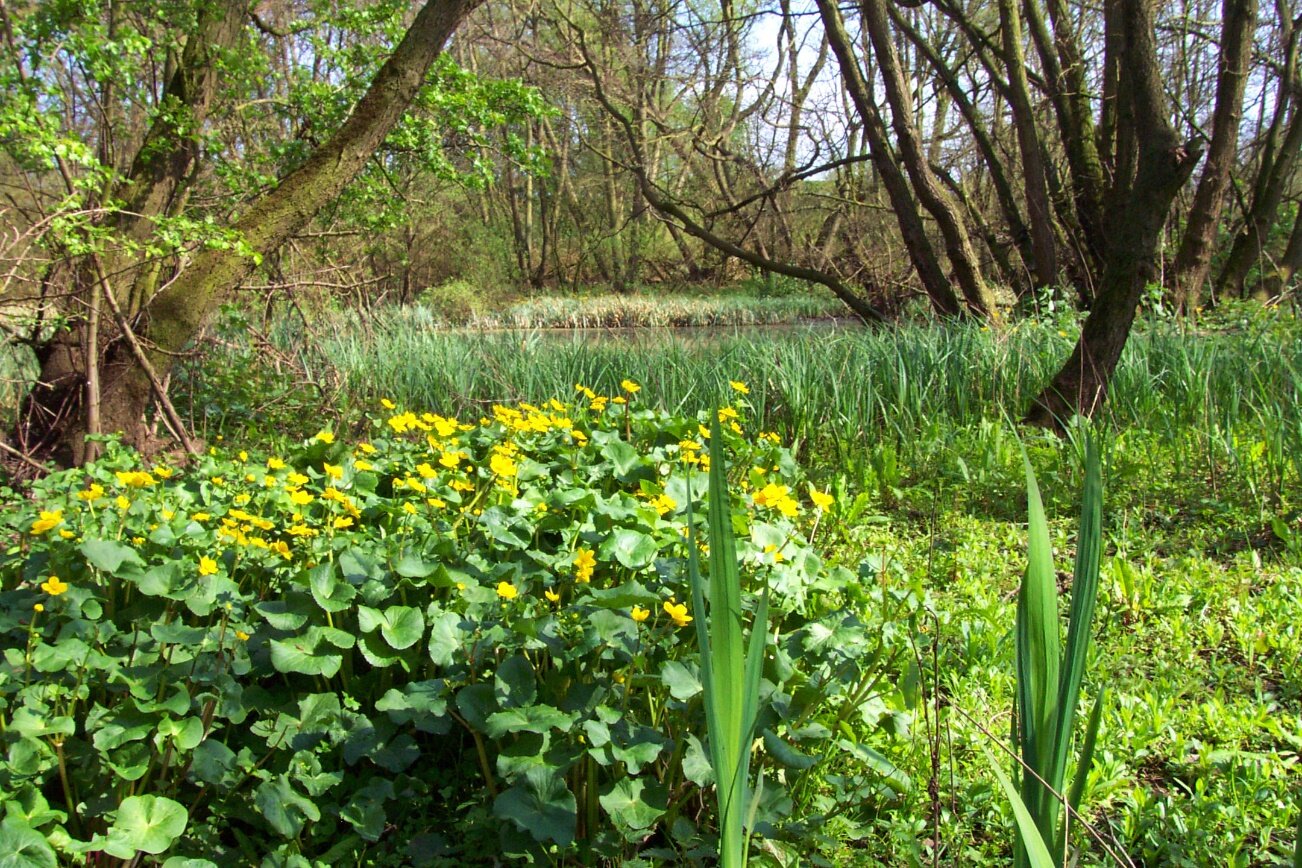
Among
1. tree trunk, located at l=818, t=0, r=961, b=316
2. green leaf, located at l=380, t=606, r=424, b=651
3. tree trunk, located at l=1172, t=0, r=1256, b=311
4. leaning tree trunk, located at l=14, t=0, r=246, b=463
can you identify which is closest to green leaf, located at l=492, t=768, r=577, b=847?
green leaf, located at l=380, t=606, r=424, b=651

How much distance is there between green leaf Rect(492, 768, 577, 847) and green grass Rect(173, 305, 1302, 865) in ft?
1.72

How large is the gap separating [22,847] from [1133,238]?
428cm

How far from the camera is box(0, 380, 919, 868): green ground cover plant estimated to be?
143 centimetres

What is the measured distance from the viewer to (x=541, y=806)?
4.50 ft

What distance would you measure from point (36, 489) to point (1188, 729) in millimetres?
2952

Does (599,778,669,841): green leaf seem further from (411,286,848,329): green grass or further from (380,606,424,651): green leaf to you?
(411,286,848,329): green grass

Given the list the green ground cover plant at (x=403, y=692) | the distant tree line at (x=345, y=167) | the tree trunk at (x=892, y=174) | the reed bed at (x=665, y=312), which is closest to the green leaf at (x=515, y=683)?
the green ground cover plant at (x=403, y=692)

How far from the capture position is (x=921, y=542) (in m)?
3.19

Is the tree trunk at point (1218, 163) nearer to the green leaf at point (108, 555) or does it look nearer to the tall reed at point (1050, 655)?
the tall reed at point (1050, 655)

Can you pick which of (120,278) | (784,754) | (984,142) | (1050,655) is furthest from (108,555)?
(984,142)

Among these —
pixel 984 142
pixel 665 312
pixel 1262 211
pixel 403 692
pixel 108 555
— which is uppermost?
pixel 984 142

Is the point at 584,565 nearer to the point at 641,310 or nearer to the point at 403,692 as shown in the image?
the point at 403,692

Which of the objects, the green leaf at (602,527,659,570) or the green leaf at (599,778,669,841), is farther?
the green leaf at (602,527,659,570)

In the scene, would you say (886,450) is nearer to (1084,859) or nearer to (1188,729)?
(1188,729)
